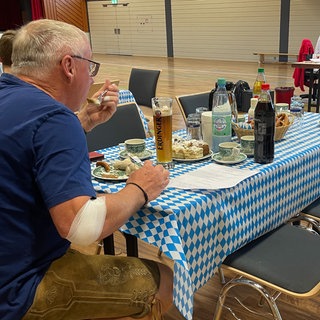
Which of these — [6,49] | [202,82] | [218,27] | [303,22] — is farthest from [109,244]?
[218,27]

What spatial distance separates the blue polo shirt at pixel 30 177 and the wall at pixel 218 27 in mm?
11471

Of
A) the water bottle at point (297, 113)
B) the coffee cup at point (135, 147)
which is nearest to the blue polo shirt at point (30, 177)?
the coffee cup at point (135, 147)

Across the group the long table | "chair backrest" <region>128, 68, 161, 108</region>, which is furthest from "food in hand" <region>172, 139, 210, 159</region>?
the long table

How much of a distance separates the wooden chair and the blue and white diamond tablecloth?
0.15 feet

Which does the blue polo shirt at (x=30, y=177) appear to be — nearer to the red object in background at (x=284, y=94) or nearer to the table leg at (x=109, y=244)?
the table leg at (x=109, y=244)

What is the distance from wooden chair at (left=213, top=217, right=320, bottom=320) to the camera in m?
1.47

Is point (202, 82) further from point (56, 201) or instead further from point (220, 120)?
point (56, 201)

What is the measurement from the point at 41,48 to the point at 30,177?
38cm

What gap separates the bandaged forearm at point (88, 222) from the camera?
1139mm

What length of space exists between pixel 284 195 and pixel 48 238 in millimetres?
991

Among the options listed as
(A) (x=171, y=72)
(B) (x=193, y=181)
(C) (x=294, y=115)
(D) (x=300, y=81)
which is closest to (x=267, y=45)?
(A) (x=171, y=72)

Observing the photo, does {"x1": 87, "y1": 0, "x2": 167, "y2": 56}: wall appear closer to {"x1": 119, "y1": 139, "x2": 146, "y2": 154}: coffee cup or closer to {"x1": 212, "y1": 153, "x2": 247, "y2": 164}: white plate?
{"x1": 119, "y1": 139, "x2": 146, "y2": 154}: coffee cup

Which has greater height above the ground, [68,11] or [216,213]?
[68,11]

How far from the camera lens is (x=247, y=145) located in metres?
1.81
